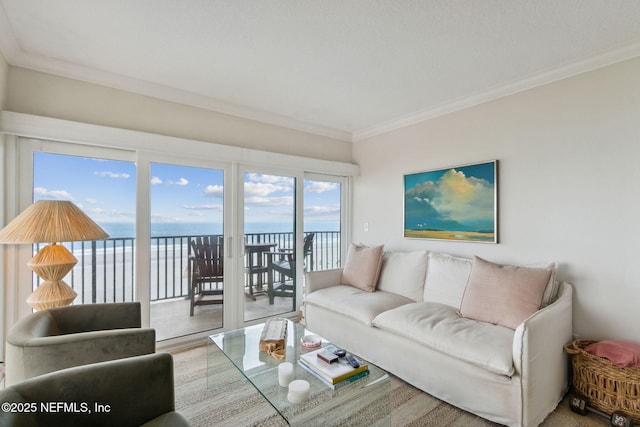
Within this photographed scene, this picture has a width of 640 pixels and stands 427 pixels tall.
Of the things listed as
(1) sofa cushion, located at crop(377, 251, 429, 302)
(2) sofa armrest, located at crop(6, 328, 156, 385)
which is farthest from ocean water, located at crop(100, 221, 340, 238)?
(2) sofa armrest, located at crop(6, 328, 156, 385)

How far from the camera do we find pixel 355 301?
280cm

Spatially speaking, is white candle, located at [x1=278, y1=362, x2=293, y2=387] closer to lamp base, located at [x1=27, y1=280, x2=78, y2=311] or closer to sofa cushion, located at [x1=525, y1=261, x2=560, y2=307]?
lamp base, located at [x1=27, y1=280, x2=78, y2=311]

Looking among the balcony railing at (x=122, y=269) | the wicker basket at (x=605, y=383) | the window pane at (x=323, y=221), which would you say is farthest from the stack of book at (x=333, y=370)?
the window pane at (x=323, y=221)

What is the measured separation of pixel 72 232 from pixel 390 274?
8.94ft

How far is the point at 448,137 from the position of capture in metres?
3.16

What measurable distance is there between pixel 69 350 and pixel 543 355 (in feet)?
8.60

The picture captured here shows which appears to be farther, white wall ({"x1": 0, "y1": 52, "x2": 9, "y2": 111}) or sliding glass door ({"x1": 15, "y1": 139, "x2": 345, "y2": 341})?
sliding glass door ({"x1": 15, "y1": 139, "x2": 345, "y2": 341})

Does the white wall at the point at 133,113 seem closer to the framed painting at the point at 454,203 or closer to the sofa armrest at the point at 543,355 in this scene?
the framed painting at the point at 454,203

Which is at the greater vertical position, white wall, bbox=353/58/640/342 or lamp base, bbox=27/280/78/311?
white wall, bbox=353/58/640/342

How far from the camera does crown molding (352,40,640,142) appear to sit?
2119 millimetres

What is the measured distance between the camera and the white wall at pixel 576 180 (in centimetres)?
210

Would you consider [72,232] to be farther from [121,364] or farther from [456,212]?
[456,212]

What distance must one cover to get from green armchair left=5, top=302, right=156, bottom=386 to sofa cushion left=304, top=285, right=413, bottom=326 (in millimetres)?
1608

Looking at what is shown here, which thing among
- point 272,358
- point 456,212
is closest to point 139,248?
point 272,358
